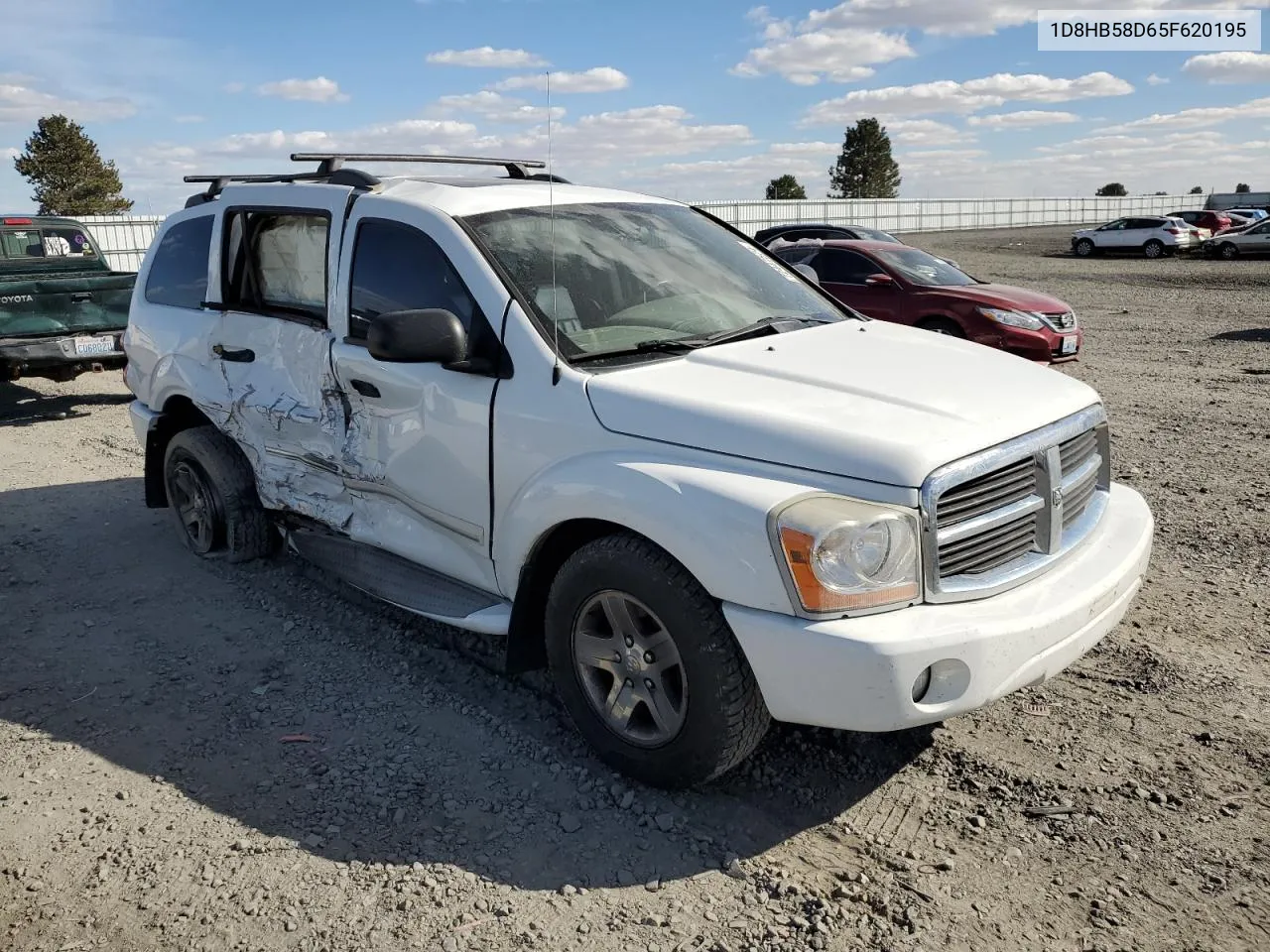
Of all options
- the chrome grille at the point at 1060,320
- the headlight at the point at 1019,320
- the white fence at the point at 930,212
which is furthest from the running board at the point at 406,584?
the white fence at the point at 930,212

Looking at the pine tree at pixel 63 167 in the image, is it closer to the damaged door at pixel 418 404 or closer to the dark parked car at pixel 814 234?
the dark parked car at pixel 814 234

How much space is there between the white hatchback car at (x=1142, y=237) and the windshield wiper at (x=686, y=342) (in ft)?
116

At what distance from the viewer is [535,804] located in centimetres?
338

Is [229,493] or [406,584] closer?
[406,584]

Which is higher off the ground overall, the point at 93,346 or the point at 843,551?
the point at 93,346

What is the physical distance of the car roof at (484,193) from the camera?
161 inches

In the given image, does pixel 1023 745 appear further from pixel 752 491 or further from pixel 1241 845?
pixel 752 491

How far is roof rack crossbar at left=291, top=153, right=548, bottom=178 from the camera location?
484cm

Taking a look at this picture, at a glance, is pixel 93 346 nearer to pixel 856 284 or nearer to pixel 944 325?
pixel 856 284

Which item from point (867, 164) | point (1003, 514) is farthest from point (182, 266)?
point (867, 164)

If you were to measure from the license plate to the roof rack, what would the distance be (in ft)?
17.4

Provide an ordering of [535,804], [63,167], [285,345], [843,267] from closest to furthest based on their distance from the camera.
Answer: [535,804] < [285,345] < [843,267] < [63,167]

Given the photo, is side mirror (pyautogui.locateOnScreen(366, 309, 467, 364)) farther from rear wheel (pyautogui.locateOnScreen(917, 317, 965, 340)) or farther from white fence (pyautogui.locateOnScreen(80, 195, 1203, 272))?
white fence (pyautogui.locateOnScreen(80, 195, 1203, 272))

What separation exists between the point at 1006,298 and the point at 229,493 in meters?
8.66
